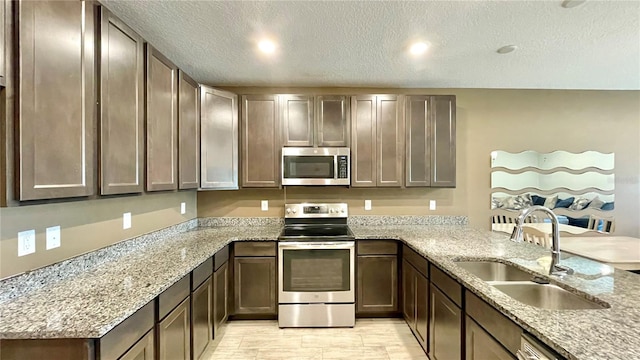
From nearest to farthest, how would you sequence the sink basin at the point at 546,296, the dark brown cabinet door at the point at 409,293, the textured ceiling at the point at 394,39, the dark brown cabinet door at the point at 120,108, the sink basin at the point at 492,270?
the sink basin at the point at 546,296 < the dark brown cabinet door at the point at 120,108 < the textured ceiling at the point at 394,39 < the sink basin at the point at 492,270 < the dark brown cabinet door at the point at 409,293

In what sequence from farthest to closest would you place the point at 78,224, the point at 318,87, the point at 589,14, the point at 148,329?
the point at 318,87 < the point at 589,14 < the point at 78,224 < the point at 148,329

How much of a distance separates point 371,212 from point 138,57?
2.75 m

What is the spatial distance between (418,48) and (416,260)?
1.82 metres

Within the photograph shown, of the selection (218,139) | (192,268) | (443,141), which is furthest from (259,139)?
(443,141)

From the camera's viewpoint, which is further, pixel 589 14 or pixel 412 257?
pixel 412 257

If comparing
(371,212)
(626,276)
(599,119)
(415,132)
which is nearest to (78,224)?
(371,212)

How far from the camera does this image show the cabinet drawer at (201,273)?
207 centimetres

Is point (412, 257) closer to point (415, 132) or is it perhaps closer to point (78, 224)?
point (415, 132)

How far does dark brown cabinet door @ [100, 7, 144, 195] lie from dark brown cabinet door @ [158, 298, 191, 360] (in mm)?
798

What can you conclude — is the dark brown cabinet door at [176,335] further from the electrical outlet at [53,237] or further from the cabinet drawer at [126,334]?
the electrical outlet at [53,237]

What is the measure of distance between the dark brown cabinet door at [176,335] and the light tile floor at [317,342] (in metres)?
0.66

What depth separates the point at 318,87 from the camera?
3551 millimetres

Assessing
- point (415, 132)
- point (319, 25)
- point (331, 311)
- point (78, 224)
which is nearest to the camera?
point (78, 224)

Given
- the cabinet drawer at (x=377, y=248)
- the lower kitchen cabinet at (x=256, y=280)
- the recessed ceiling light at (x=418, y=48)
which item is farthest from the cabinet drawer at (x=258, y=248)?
the recessed ceiling light at (x=418, y=48)
